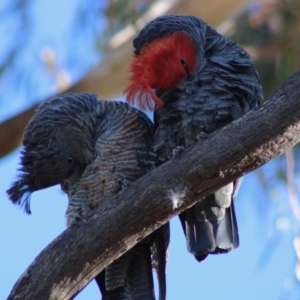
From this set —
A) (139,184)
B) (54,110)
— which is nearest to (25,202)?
(54,110)

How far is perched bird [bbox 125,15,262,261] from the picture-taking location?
349cm

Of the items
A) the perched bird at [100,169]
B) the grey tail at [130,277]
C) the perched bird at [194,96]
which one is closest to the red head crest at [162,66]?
the perched bird at [194,96]

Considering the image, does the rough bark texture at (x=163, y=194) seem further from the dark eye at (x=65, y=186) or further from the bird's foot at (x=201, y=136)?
the dark eye at (x=65, y=186)

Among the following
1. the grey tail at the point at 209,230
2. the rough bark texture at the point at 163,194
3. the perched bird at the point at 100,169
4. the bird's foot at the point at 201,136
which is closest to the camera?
the rough bark texture at the point at 163,194

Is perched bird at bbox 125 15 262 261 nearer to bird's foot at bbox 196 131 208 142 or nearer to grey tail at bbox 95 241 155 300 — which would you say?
bird's foot at bbox 196 131 208 142

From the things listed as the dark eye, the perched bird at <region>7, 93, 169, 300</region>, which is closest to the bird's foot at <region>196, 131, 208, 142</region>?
the perched bird at <region>7, 93, 169, 300</region>

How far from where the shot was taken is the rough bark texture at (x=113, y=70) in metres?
→ 5.45

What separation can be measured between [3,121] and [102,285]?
235 centimetres

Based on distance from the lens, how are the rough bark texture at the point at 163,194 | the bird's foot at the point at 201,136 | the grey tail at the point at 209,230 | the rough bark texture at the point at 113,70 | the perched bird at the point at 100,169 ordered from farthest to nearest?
the rough bark texture at the point at 113,70
the perched bird at the point at 100,169
the grey tail at the point at 209,230
the bird's foot at the point at 201,136
the rough bark texture at the point at 163,194

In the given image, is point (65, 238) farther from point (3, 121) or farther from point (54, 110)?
point (3, 121)

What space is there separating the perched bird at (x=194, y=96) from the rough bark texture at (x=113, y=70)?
197 cm

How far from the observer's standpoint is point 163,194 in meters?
3.06

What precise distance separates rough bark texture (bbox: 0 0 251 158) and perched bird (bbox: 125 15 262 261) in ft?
6.47

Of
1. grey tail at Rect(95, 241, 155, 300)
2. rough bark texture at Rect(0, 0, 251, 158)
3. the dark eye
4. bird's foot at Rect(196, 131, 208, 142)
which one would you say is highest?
rough bark texture at Rect(0, 0, 251, 158)
